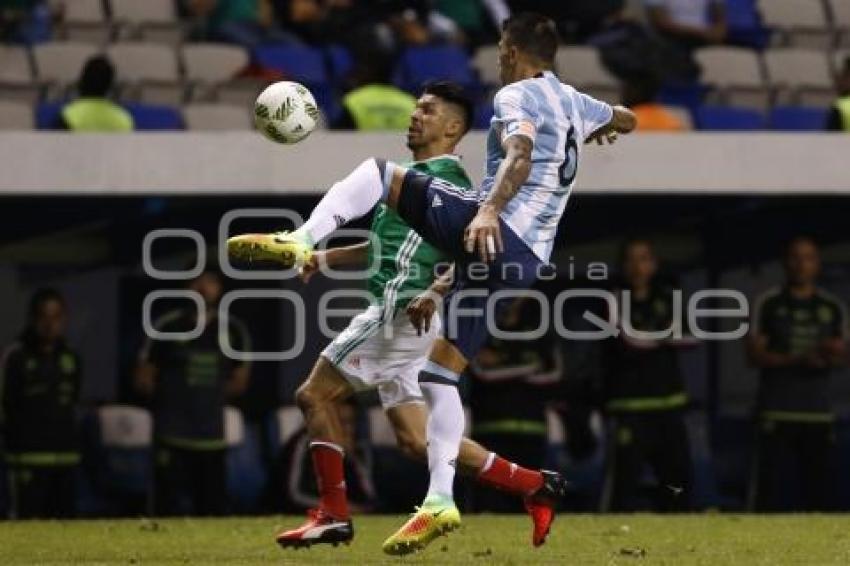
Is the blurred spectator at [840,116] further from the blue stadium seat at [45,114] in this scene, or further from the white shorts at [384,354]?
the white shorts at [384,354]

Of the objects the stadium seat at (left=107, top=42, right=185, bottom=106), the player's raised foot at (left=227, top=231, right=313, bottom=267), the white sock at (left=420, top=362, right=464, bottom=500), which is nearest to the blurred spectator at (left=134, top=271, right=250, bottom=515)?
the stadium seat at (left=107, top=42, right=185, bottom=106)

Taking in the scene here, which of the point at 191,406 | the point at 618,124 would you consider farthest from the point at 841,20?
the point at 618,124

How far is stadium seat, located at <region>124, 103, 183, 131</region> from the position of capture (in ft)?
51.1

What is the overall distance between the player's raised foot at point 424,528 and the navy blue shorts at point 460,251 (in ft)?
2.25

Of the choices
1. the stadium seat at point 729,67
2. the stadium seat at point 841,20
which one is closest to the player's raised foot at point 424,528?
the stadium seat at point 729,67

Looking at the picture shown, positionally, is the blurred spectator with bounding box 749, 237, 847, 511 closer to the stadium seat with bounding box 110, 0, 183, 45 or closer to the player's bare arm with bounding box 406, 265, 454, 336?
the stadium seat with bounding box 110, 0, 183, 45

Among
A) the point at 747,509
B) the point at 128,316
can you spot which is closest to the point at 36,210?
the point at 128,316

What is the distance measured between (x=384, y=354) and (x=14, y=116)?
5503 millimetres

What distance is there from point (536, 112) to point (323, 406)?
61.2 inches

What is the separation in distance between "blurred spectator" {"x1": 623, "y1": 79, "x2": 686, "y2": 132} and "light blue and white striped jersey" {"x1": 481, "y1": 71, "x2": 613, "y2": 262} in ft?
16.8

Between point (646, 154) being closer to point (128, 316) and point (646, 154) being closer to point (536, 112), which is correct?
point (128, 316)

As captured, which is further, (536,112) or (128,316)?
(128,316)

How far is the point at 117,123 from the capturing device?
14.5 m

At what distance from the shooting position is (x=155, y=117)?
15656 mm
